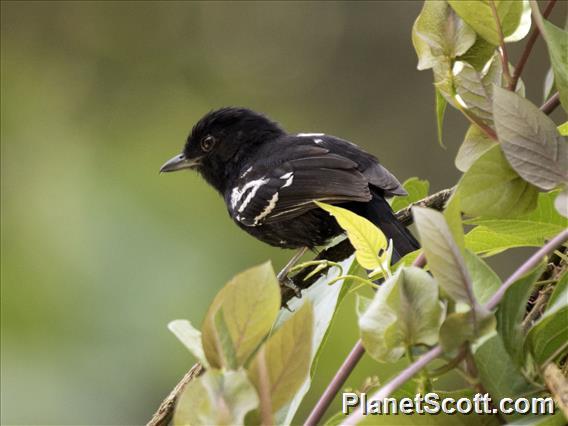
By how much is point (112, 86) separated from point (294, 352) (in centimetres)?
671

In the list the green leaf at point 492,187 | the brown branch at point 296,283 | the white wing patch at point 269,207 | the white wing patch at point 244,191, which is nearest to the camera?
the green leaf at point 492,187

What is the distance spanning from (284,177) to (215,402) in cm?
294

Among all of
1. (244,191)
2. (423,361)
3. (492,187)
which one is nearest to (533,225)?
(492,187)

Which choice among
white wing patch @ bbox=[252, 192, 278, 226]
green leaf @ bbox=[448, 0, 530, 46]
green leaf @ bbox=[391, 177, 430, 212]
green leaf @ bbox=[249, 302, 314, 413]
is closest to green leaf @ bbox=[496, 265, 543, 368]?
green leaf @ bbox=[249, 302, 314, 413]

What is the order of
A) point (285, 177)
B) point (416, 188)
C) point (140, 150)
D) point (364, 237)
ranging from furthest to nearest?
point (140, 150)
point (285, 177)
point (416, 188)
point (364, 237)

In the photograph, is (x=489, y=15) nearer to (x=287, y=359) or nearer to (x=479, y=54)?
(x=479, y=54)

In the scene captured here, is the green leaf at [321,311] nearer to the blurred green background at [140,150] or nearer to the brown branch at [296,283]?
the brown branch at [296,283]

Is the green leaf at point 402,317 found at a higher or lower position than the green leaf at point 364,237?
lower

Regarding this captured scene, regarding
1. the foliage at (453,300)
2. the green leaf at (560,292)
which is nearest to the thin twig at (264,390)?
the foliage at (453,300)

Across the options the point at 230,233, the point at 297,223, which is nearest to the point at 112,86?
the point at 230,233

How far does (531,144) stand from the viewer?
105 centimetres

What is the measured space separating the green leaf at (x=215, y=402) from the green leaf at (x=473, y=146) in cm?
51

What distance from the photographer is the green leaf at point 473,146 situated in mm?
1259

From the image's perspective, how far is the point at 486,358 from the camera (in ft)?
3.21
